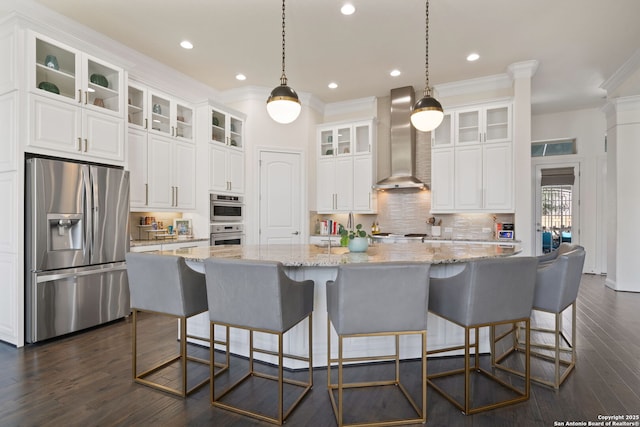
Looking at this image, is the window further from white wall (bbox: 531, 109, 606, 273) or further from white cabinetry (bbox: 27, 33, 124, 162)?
white cabinetry (bbox: 27, 33, 124, 162)

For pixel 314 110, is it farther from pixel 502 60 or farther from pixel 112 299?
pixel 112 299

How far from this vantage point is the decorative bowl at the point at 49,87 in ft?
10.1

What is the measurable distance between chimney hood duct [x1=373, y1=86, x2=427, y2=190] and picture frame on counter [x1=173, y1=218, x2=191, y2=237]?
9.96 feet

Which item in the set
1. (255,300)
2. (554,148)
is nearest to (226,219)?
(255,300)

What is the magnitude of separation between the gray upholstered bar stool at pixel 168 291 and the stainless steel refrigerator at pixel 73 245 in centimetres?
136

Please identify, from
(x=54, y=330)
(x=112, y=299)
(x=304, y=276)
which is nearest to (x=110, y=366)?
(x=54, y=330)

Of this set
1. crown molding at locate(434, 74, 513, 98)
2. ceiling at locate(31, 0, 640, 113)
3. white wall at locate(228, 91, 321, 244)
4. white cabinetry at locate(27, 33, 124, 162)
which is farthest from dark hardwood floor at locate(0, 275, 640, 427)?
crown molding at locate(434, 74, 513, 98)

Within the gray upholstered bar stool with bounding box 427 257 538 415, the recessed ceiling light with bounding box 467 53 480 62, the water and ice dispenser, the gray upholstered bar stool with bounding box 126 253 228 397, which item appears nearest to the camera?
the gray upholstered bar stool with bounding box 427 257 538 415

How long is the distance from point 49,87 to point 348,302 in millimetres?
3409

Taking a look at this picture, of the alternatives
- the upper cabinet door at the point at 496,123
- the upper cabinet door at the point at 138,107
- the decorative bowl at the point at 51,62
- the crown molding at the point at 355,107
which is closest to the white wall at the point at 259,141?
the crown molding at the point at 355,107

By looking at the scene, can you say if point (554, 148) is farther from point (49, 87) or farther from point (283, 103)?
point (49, 87)

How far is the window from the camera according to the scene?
6.67m

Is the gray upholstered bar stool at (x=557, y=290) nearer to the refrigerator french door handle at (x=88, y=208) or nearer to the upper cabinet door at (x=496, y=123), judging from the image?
the upper cabinet door at (x=496, y=123)

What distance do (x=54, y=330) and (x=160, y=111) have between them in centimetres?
286
